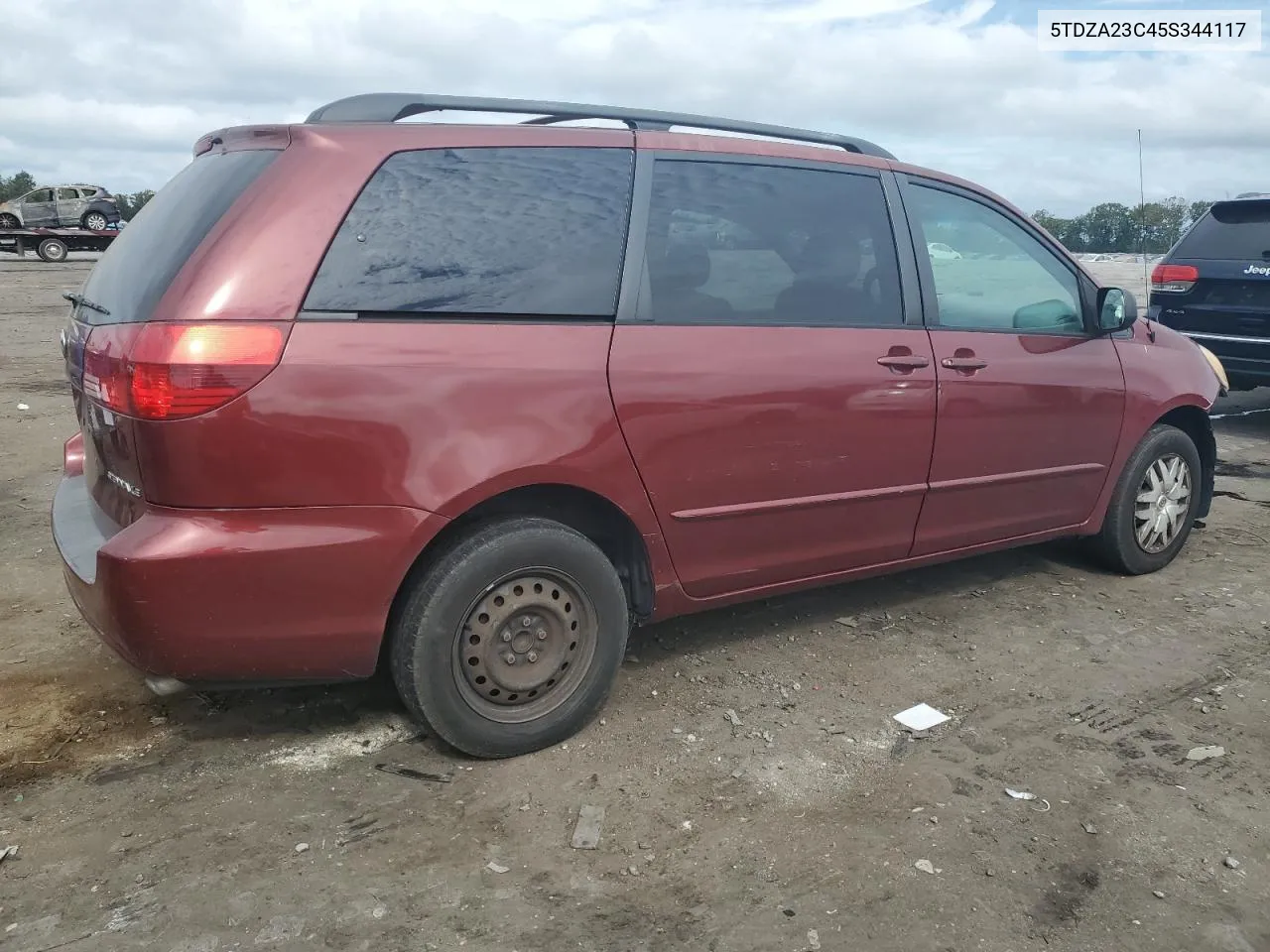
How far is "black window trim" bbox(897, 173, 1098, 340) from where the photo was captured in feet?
12.6

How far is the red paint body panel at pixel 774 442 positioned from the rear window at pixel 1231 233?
506cm

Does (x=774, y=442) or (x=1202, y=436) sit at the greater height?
(x=774, y=442)

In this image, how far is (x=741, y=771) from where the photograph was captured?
3.03 m

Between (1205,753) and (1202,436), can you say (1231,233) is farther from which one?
(1205,753)

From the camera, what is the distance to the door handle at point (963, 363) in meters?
3.81

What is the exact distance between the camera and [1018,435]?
4.08m

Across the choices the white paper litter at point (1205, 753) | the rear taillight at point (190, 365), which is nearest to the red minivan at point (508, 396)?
the rear taillight at point (190, 365)

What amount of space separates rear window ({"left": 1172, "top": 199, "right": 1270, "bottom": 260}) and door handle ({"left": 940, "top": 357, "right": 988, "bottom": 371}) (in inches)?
188

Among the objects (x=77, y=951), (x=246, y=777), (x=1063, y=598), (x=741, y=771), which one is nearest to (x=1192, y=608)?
(x=1063, y=598)

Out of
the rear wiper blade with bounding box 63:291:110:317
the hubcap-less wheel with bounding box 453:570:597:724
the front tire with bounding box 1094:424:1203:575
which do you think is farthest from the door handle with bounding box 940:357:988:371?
the rear wiper blade with bounding box 63:291:110:317

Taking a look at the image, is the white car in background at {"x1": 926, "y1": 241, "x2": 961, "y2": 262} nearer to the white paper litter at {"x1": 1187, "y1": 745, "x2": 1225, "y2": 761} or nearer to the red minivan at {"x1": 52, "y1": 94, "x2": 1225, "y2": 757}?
the red minivan at {"x1": 52, "y1": 94, "x2": 1225, "y2": 757}

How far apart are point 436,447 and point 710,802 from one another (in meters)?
1.21

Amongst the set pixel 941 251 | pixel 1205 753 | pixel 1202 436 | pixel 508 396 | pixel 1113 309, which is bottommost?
pixel 1205 753

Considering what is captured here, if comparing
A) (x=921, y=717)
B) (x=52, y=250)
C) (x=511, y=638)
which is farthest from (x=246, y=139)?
(x=52, y=250)
